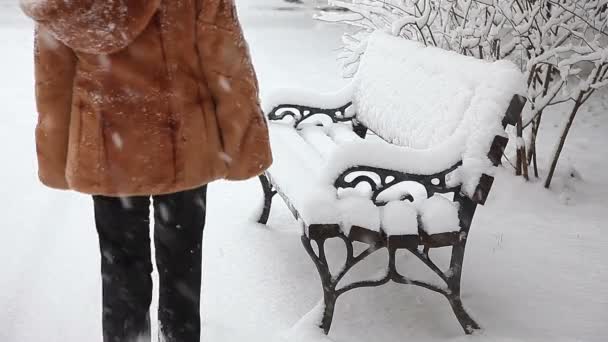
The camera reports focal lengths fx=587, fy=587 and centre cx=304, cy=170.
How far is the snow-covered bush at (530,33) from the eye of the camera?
404cm

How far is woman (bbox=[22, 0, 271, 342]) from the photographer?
1.47 metres

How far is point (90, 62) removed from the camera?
4.97 ft

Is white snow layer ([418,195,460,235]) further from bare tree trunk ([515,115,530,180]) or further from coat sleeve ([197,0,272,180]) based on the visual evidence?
bare tree trunk ([515,115,530,180])

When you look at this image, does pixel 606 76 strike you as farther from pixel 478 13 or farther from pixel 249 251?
pixel 249 251

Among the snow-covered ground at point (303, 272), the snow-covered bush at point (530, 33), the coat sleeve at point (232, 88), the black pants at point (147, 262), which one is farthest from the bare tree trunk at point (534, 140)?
the black pants at point (147, 262)

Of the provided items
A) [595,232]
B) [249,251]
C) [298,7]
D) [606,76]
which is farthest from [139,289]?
[298,7]

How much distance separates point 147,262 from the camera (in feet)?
5.97

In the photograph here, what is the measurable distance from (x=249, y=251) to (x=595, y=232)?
2194 millimetres

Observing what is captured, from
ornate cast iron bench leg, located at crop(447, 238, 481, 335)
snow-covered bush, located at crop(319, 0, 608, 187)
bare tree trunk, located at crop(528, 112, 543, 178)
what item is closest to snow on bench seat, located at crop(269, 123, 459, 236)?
ornate cast iron bench leg, located at crop(447, 238, 481, 335)

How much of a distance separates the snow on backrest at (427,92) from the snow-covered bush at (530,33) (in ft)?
1.77

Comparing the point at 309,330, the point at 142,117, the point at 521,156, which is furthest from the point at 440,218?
the point at 521,156

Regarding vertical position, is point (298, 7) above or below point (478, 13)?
below

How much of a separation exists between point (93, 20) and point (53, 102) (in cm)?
30

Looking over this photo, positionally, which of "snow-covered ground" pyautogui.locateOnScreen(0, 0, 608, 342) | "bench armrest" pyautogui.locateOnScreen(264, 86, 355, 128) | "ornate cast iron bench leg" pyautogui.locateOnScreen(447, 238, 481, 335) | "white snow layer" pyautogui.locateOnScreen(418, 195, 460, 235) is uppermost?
"white snow layer" pyautogui.locateOnScreen(418, 195, 460, 235)
